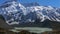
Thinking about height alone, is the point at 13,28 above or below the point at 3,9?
below

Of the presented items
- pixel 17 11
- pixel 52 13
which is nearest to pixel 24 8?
pixel 17 11

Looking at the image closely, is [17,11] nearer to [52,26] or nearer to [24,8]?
[24,8]

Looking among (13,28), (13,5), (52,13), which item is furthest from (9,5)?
(52,13)

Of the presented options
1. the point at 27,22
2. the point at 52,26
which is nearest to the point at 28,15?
the point at 27,22

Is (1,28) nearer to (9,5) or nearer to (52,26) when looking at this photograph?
(9,5)

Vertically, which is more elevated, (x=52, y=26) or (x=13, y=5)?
(x=13, y=5)

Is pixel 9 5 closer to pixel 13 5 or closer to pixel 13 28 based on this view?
pixel 13 5
